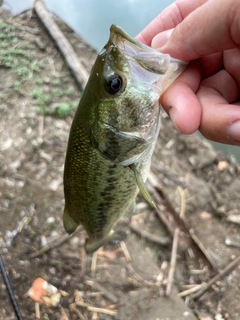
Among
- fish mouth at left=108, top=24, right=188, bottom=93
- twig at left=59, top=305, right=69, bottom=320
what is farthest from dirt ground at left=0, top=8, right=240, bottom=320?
fish mouth at left=108, top=24, right=188, bottom=93

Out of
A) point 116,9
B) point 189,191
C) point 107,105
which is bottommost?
point 189,191

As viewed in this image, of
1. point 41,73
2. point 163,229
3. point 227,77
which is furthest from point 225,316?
point 41,73

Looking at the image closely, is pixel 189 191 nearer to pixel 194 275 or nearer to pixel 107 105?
pixel 194 275

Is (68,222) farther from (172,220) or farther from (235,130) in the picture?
(172,220)

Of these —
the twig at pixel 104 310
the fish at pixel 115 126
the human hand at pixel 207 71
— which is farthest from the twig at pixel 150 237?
the human hand at pixel 207 71

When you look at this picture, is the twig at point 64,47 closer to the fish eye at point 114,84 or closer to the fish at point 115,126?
the fish at point 115,126

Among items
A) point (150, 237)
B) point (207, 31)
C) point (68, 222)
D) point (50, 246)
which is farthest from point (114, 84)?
point (150, 237)

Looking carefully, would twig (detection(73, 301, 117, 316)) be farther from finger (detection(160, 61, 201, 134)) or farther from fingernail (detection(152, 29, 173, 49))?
fingernail (detection(152, 29, 173, 49))

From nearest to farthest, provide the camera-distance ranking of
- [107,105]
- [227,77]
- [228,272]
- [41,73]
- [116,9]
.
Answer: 1. [107,105]
2. [227,77]
3. [228,272]
4. [41,73]
5. [116,9]
